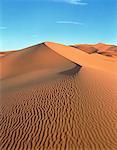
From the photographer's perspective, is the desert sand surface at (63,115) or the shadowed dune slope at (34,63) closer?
Answer: the desert sand surface at (63,115)

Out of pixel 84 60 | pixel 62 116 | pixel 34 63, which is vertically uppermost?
pixel 84 60

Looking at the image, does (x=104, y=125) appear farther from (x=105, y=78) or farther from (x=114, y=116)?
(x=105, y=78)

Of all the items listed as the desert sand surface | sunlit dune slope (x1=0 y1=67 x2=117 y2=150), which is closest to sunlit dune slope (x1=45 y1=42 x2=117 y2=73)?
the desert sand surface

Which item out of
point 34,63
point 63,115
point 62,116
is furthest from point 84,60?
point 62,116

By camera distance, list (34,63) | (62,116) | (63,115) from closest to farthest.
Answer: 1. (62,116)
2. (63,115)
3. (34,63)

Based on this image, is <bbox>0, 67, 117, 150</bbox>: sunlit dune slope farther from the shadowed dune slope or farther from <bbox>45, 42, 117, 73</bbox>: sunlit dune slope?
<bbox>45, 42, 117, 73</bbox>: sunlit dune slope

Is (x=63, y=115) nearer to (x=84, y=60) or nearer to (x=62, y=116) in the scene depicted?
(x=62, y=116)

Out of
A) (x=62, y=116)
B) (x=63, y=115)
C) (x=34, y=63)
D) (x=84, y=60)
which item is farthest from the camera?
(x=84, y=60)

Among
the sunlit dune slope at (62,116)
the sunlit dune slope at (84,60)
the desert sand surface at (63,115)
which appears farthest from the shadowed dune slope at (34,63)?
the sunlit dune slope at (62,116)

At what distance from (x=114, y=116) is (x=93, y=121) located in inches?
50.9

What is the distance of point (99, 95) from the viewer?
48.6ft

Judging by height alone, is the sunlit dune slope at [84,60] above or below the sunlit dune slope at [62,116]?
above

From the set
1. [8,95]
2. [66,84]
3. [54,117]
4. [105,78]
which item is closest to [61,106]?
[54,117]

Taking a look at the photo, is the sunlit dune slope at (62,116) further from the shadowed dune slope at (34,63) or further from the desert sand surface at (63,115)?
the shadowed dune slope at (34,63)
